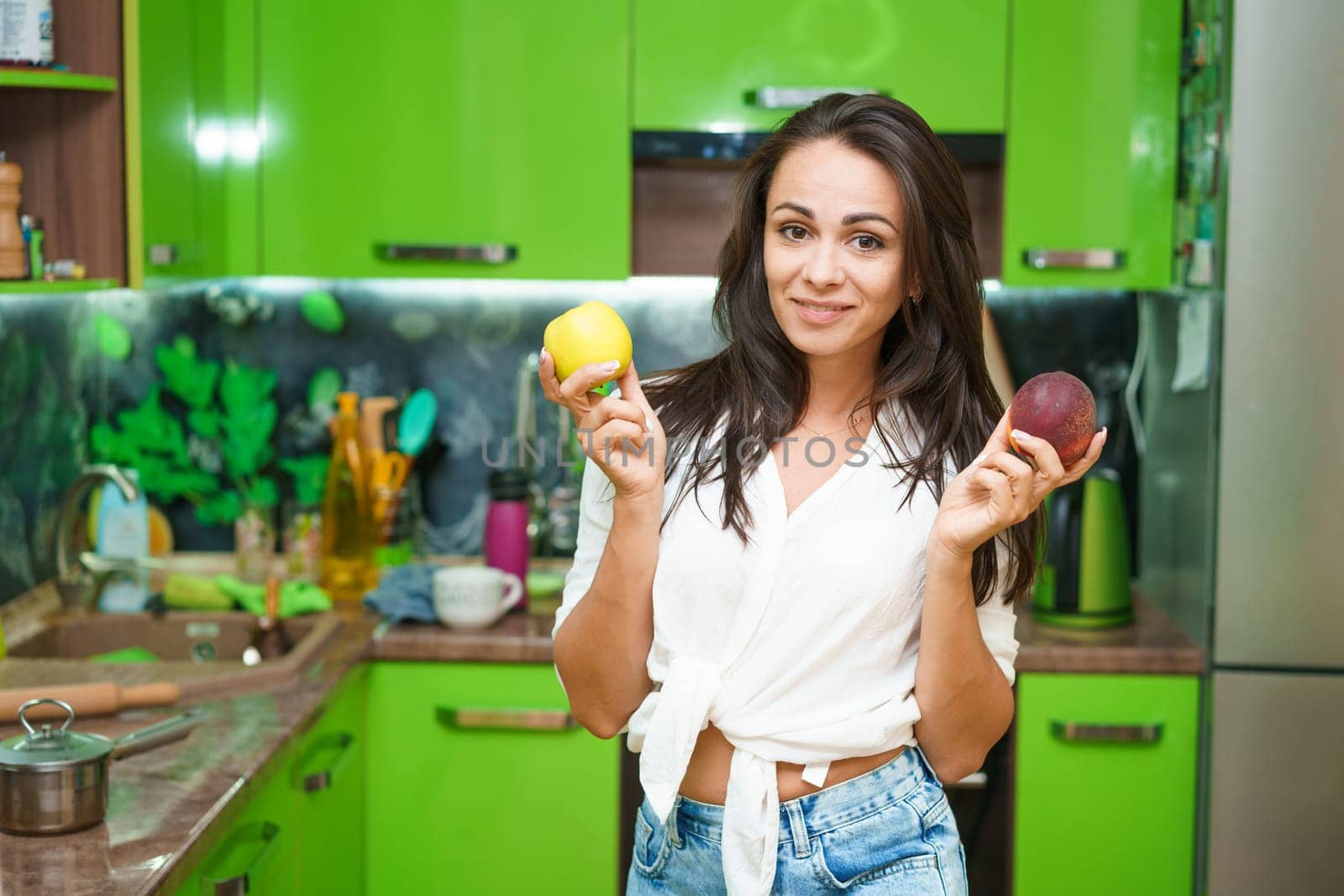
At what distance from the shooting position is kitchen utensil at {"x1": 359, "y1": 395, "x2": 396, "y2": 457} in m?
2.98

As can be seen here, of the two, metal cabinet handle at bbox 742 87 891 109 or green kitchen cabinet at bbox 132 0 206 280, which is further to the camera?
metal cabinet handle at bbox 742 87 891 109

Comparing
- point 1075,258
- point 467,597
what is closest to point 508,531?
point 467,597

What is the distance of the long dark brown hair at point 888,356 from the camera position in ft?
4.83

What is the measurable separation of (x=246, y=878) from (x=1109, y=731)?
143cm

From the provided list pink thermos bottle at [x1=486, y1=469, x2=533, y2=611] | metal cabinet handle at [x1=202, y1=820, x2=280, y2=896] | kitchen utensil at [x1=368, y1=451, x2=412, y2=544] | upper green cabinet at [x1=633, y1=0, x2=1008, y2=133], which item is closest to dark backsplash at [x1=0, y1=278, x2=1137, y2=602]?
kitchen utensil at [x1=368, y1=451, x2=412, y2=544]

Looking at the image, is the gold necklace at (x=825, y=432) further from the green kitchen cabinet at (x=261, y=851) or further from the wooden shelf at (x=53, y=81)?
the wooden shelf at (x=53, y=81)

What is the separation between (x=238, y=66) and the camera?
2.65 meters

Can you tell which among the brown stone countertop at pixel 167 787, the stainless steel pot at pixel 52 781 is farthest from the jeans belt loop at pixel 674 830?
the stainless steel pot at pixel 52 781

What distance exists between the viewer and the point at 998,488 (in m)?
1.31

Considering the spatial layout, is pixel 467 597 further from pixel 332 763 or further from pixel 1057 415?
pixel 1057 415

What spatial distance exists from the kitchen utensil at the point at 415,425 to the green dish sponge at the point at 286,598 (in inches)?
16.3

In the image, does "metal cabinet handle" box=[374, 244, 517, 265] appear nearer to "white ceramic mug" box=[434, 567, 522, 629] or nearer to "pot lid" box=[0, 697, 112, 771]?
"white ceramic mug" box=[434, 567, 522, 629]

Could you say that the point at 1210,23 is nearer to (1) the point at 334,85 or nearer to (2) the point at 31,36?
(1) the point at 334,85

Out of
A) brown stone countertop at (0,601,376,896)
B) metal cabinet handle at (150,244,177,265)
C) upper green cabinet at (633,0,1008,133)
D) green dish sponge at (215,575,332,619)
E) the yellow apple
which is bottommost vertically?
brown stone countertop at (0,601,376,896)
